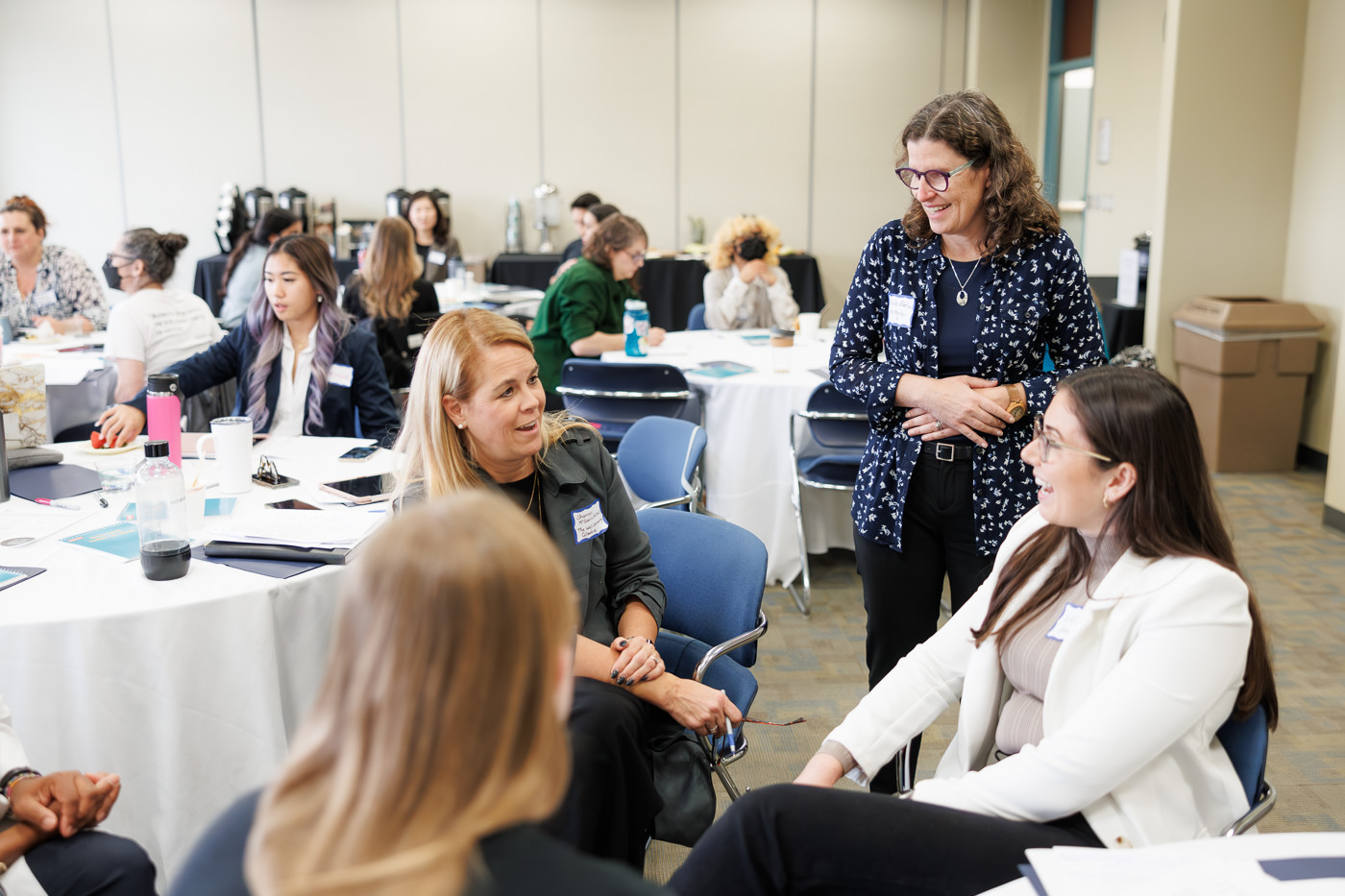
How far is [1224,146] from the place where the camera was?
6.18 metres

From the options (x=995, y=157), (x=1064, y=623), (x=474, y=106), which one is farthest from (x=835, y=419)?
(x=474, y=106)

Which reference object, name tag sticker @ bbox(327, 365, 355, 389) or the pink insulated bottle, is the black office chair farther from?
the pink insulated bottle

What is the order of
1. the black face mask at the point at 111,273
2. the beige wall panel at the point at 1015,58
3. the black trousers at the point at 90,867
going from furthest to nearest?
the beige wall panel at the point at 1015,58 → the black face mask at the point at 111,273 → the black trousers at the point at 90,867

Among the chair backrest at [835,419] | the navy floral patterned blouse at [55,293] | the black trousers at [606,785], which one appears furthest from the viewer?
the navy floral patterned blouse at [55,293]

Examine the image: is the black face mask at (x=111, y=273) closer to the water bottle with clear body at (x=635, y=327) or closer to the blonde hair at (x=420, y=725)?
the water bottle with clear body at (x=635, y=327)

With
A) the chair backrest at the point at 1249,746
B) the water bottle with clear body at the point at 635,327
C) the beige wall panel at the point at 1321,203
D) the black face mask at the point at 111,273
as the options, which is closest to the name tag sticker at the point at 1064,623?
the chair backrest at the point at 1249,746

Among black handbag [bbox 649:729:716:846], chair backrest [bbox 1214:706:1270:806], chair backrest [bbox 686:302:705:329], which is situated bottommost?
black handbag [bbox 649:729:716:846]

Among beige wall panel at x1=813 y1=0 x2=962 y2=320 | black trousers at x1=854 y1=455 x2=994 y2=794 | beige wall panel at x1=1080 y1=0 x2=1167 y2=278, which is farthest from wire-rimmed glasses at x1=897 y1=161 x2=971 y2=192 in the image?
beige wall panel at x1=813 y1=0 x2=962 y2=320

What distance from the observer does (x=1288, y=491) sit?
546 centimetres

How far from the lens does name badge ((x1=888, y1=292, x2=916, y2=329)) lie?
2219 millimetres

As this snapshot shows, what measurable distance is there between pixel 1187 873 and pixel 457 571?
845 mm

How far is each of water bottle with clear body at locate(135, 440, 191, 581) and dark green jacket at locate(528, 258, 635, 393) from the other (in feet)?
8.74

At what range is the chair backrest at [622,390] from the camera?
410 cm

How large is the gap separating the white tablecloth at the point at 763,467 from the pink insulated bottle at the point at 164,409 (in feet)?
6.48
